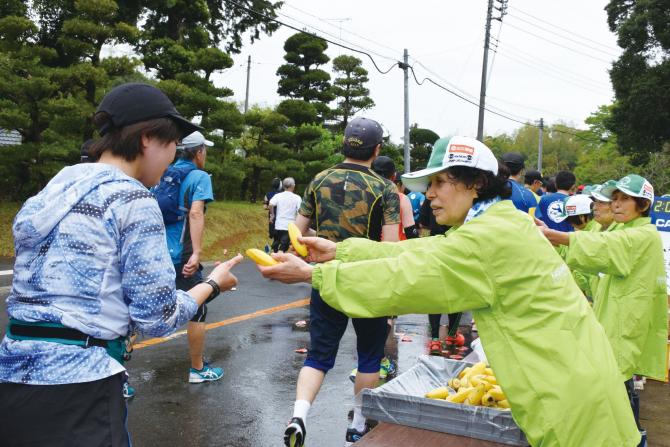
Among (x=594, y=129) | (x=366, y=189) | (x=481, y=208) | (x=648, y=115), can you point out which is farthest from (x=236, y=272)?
(x=594, y=129)

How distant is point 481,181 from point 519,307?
550 millimetres

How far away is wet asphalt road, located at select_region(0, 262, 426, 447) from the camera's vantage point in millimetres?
4316

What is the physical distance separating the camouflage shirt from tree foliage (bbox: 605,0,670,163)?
2912cm

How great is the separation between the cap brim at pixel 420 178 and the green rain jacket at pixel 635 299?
5.10 feet

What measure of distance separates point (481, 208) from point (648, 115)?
3097 centimetres

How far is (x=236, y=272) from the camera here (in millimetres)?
12305

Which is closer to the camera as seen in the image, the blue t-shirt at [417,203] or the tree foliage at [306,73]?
the blue t-shirt at [417,203]

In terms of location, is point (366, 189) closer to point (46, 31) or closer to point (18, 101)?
point (18, 101)

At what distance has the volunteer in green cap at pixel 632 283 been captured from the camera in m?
3.70

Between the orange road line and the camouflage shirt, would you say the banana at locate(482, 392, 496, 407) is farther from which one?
the orange road line

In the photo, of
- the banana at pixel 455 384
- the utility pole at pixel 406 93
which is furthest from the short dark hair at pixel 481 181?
the utility pole at pixel 406 93

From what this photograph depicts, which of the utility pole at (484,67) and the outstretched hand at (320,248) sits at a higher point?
the utility pole at (484,67)

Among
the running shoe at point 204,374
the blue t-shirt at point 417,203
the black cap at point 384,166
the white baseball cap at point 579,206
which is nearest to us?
the running shoe at point 204,374

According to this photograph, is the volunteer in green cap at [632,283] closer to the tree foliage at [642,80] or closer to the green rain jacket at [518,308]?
the green rain jacket at [518,308]
